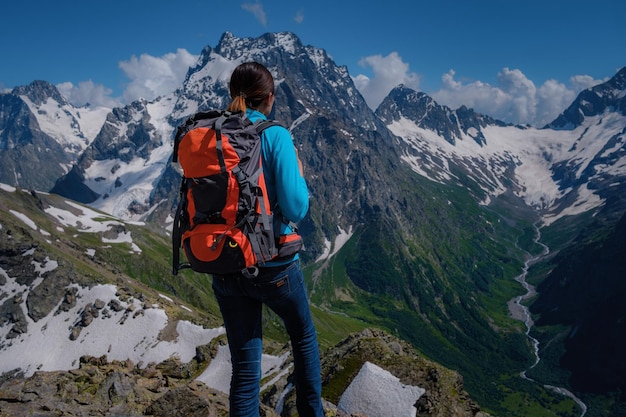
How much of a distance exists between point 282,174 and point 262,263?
57.3 inches

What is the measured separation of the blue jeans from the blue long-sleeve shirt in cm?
95

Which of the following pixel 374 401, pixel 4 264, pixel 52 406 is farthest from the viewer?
pixel 4 264

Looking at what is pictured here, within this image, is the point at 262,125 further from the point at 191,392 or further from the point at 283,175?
the point at 191,392

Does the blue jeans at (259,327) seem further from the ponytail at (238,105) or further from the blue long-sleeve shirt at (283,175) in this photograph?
the ponytail at (238,105)

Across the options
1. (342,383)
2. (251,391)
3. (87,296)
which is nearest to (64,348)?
(87,296)

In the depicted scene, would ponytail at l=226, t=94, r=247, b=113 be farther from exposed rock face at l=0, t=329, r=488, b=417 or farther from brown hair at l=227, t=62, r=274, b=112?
exposed rock face at l=0, t=329, r=488, b=417

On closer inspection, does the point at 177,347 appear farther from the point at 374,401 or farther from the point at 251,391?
the point at 251,391

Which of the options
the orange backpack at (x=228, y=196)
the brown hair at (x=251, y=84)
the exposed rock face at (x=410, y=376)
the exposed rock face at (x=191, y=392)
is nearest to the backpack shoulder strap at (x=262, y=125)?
the orange backpack at (x=228, y=196)

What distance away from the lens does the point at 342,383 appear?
23.4 m

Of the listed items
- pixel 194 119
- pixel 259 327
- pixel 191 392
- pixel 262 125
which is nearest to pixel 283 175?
pixel 262 125

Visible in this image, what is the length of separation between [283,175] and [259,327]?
3.06 m

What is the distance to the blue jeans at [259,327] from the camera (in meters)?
6.83

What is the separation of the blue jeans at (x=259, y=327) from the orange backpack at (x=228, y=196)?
492 mm

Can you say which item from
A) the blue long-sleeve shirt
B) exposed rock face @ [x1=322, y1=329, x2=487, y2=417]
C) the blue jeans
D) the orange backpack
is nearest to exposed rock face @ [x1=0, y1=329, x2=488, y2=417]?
exposed rock face @ [x1=322, y1=329, x2=487, y2=417]
